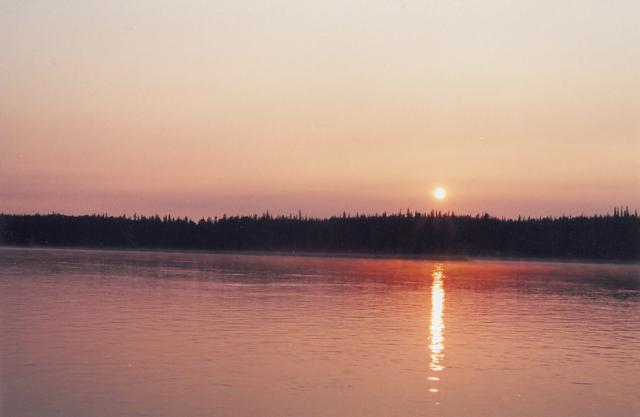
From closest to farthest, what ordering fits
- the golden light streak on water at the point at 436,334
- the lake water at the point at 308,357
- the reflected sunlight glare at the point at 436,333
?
the lake water at the point at 308,357 → the golden light streak on water at the point at 436,334 → the reflected sunlight glare at the point at 436,333

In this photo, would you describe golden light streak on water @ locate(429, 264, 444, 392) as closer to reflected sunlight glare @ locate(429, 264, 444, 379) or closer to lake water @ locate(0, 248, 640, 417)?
reflected sunlight glare @ locate(429, 264, 444, 379)

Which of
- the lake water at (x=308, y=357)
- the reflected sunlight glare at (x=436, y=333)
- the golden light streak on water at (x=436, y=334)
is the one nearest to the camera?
the lake water at (x=308, y=357)

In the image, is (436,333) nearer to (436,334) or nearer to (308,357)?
(436,334)

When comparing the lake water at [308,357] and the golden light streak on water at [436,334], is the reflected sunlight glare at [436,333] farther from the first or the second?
the lake water at [308,357]

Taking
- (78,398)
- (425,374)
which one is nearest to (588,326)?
(425,374)

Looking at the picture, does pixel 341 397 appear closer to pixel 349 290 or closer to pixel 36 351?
pixel 36 351

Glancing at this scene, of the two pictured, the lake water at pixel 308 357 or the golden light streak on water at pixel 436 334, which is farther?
the golden light streak on water at pixel 436 334

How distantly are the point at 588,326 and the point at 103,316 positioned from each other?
82.2 feet

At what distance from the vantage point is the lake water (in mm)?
21891

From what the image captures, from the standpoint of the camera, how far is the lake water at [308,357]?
21.9 meters

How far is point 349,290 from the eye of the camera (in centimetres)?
6562

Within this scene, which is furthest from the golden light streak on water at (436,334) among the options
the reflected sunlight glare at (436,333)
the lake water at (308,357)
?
the lake water at (308,357)

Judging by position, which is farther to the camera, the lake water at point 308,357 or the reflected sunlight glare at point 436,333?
the reflected sunlight glare at point 436,333

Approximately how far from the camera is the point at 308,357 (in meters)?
29.3
